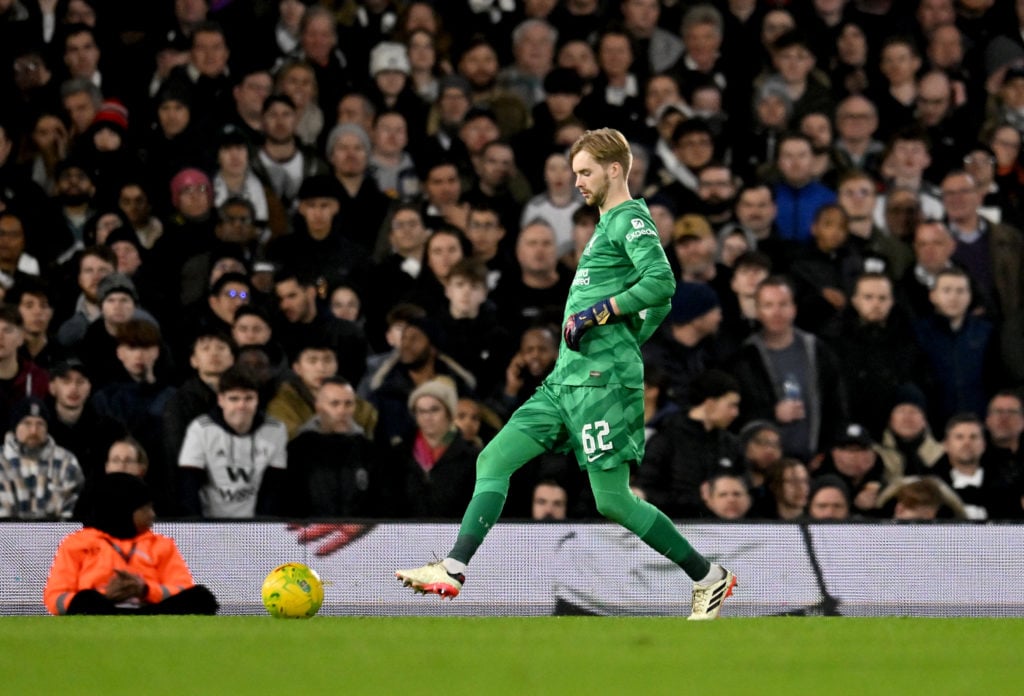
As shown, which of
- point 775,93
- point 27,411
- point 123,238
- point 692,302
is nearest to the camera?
point 27,411

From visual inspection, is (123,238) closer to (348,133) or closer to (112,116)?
(112,116)

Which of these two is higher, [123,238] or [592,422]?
[123,238]

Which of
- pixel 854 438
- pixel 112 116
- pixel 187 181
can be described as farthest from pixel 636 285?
pixel 112 116

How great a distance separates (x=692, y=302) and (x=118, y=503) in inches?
173

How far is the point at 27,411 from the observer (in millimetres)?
11164

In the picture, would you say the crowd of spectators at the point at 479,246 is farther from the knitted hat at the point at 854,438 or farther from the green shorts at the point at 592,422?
the green shorts at the point at 592,422

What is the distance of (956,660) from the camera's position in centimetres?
662

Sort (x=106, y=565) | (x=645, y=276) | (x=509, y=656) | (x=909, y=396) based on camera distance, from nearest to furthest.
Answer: (x=509, y=656) < (x=645, y=276) < (x=106, y=565) < (x=909, y=396)

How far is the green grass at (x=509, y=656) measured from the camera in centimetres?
593

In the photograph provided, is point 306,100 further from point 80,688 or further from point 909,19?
point 80,688

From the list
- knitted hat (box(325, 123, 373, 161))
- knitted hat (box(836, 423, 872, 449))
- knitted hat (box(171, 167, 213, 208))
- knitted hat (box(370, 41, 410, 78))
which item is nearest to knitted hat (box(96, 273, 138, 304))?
knitted hat (box(171, 167, 213, 208))

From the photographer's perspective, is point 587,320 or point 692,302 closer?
point 587,320

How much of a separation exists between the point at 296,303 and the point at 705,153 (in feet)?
10.9

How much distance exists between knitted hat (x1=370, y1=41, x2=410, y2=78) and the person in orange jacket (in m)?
5.88
